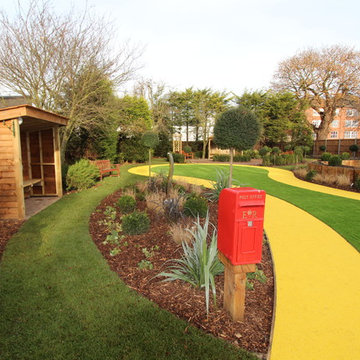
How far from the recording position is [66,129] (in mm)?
11109

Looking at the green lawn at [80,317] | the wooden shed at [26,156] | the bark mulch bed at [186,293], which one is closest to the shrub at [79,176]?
the wooden shed at [26,156]

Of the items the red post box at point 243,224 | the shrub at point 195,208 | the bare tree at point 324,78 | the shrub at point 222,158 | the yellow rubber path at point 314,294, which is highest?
the bare tree at point 324,78

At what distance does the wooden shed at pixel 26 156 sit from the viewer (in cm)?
560

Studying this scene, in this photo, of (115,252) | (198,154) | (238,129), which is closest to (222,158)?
(198,154)

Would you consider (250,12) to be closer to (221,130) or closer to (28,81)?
(221,130)

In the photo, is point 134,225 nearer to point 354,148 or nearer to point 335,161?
point 335,161

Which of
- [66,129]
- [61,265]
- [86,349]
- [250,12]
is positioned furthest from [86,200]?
[250,12]

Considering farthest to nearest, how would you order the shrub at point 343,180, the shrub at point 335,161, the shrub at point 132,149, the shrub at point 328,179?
the shrub at point 132,149, the shrub at point 335,161, the shrub at point 328,179, the shrub at point 343,180

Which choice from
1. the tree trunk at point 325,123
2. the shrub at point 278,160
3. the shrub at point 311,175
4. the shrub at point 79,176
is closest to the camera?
the shrub at point 79,176

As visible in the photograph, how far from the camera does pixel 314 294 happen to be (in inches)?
124

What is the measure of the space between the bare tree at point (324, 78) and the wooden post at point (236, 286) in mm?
29515

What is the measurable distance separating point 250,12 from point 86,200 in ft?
24.1

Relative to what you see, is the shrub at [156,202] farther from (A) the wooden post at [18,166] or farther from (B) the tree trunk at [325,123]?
(B) the tree trunk at [325,123]

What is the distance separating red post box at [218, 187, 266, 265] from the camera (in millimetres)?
2326
